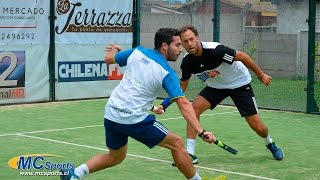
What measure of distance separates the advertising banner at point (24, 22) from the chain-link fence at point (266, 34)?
2613 mm

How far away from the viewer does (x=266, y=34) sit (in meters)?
15.8

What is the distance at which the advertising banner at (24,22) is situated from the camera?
1530 cm

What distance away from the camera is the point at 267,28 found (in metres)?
15.7

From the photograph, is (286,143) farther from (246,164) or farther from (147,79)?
(147,79)

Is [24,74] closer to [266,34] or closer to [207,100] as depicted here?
[266,34]

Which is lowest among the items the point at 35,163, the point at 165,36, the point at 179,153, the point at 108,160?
the point at 35,163

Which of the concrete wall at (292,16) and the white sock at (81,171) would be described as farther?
the concrete wall at (292,16)

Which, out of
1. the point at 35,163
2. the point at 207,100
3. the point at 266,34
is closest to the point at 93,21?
the point at 266,34

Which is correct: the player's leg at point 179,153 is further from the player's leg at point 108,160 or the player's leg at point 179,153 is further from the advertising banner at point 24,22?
the advertising banner at point 24,22

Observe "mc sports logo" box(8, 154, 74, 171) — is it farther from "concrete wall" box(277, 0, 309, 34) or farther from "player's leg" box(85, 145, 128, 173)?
"concrete wall" box(277, 0, 309, 34)

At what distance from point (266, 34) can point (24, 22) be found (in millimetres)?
4950

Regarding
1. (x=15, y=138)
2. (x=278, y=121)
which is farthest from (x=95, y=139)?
(x=278, y=121)

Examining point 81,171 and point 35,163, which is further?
point 35,163

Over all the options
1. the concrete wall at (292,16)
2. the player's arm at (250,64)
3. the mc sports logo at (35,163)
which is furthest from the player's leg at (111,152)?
the concrete wall at (292,16)
